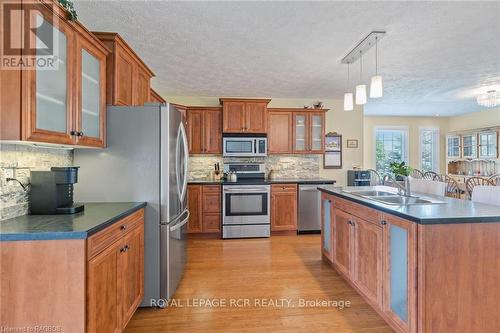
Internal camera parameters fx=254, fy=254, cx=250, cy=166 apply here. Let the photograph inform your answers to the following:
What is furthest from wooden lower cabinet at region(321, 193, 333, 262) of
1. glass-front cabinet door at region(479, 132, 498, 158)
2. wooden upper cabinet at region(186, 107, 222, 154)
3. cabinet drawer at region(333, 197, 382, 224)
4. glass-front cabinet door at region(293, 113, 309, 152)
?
glass-front cabinet door at region(479, 132, 498, 158)

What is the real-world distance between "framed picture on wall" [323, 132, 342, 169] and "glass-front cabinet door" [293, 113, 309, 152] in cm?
64

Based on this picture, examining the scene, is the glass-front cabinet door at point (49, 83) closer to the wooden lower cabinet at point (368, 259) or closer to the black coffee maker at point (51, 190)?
the black coffee maker at point (51, 190)

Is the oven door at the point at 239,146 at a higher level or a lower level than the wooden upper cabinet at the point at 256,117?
lower

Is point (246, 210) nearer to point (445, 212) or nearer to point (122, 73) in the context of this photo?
point (122, 73)

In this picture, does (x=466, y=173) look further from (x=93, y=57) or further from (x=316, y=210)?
(x=93, y=57)

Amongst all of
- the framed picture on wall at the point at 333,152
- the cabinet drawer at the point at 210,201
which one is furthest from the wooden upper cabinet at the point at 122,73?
the framed picture on wall at the point at 333,152

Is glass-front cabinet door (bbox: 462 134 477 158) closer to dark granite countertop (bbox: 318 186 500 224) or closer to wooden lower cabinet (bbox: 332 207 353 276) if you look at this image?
dark granite countertop (bbox: 318 186 500 224)

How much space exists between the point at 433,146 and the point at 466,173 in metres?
1.22

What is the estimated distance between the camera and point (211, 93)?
15.7 ft

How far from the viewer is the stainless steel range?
4.33m

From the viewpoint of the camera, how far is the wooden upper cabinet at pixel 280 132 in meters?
4.96

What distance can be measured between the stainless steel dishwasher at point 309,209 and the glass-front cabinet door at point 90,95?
3.35 metres

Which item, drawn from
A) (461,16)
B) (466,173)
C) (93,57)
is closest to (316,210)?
(461,16)

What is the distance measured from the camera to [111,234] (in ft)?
5.41
